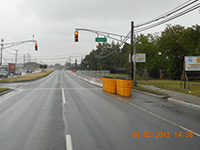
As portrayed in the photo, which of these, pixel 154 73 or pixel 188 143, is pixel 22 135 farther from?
pixel 154 73

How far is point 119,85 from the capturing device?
18.6 metres

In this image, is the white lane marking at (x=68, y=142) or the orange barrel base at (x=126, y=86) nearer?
the white lane marking at (x=68, y=142)

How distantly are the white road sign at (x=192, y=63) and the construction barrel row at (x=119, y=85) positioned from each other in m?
6.80

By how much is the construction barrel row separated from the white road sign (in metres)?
6.80

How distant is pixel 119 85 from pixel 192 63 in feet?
25.3

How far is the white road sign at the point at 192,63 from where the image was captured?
2050 cm

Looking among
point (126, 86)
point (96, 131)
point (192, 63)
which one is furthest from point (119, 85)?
point (96, 131)

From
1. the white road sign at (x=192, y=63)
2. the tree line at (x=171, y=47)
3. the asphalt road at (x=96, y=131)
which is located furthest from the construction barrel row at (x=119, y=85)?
the tree line at (x=171, y=47)

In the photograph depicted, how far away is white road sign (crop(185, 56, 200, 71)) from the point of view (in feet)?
67.3
